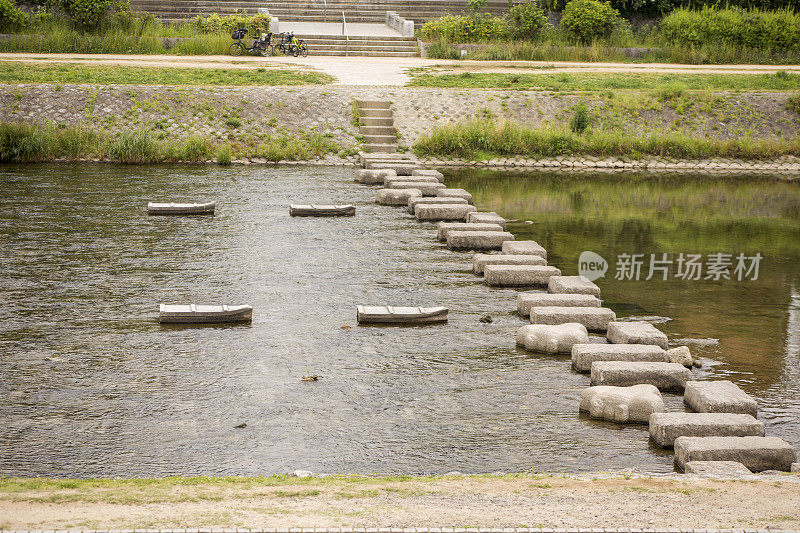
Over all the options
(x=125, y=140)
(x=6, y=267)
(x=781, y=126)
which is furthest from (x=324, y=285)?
(x=781, y=126)

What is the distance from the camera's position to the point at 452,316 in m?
13.3

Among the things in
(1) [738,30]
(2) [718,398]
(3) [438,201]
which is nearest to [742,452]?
(2) [718,398]

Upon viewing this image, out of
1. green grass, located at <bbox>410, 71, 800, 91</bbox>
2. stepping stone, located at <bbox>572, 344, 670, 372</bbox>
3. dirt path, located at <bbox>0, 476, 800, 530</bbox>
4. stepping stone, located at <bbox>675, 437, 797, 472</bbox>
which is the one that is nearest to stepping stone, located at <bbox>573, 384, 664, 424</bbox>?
stepping stone, located at <bbox>675, 437, 797, 472</bbox>

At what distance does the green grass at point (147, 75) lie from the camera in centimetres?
2961

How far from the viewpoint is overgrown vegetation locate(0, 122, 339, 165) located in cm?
2580

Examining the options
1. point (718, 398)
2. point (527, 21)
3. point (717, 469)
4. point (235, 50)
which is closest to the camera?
point (717, 469)

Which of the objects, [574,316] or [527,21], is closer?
[574,316]

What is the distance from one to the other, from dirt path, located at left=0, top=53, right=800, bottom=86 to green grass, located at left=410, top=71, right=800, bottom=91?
50.2 inches

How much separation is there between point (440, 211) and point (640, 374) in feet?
32.3

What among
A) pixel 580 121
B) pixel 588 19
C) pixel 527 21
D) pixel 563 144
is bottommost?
pixel 563 144

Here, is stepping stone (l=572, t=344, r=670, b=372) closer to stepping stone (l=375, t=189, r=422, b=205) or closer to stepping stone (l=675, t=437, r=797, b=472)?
stepping stone (l=675, t=437, r=797, b=472)

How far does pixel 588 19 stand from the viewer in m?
40.8

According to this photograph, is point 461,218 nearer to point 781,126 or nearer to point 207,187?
point 207,187

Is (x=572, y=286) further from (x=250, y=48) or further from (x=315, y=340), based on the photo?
(x=250, y=48)
